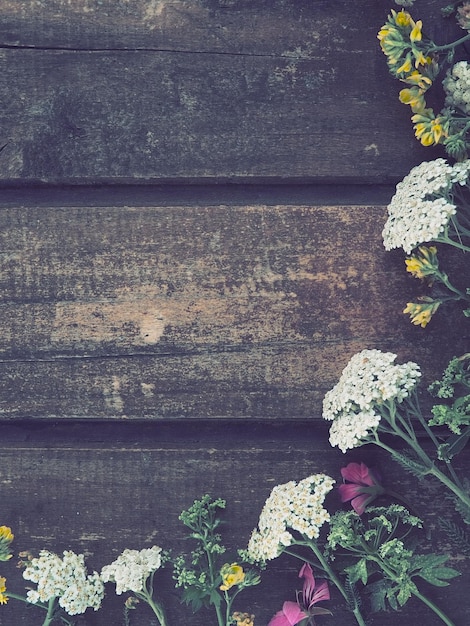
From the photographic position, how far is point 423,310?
3.79 ft

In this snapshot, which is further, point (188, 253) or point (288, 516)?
point (188, 253)

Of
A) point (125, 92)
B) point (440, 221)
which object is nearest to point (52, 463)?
point (125, 92)

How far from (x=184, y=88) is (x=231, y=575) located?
32.7 inches

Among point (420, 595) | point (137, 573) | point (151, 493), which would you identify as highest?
point (151, 493)

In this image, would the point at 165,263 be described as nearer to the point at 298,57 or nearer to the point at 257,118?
the point at 257,118

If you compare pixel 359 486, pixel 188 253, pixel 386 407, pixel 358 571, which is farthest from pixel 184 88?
pixel 358 571

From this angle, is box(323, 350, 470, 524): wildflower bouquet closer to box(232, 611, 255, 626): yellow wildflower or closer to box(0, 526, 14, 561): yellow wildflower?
box(232, 611, 255, 626): yellow wildflower

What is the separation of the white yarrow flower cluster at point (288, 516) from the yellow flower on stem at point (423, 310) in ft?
0.99

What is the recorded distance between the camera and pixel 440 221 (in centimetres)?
104

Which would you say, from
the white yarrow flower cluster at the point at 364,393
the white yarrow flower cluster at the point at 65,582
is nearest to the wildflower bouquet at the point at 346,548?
the white yarrow flower cluster at the point at 364,393

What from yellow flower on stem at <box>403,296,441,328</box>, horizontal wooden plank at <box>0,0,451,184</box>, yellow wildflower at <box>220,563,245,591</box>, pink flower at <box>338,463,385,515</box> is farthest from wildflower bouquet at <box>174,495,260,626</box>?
horizontal wooden plank at <box>0,0,451,184</box>

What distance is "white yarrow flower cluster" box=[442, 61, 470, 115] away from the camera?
112cm

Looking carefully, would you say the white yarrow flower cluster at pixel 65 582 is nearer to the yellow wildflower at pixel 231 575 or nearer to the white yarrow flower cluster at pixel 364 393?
the yellow wildflower at pixel 231 575

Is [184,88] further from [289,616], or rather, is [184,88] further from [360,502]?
[289,616]
